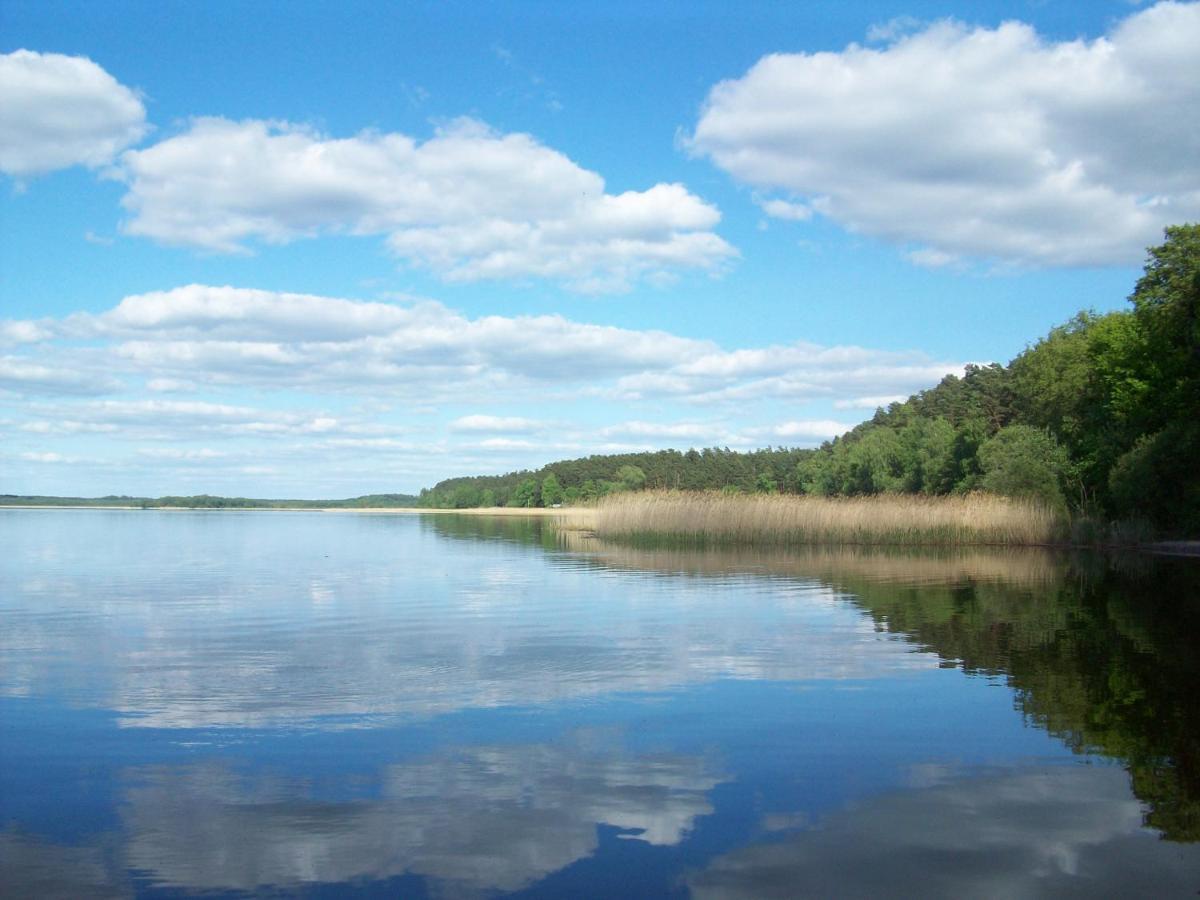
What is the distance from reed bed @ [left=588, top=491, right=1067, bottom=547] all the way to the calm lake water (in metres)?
18.5

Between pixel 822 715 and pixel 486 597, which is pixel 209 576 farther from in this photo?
pixel 822 715

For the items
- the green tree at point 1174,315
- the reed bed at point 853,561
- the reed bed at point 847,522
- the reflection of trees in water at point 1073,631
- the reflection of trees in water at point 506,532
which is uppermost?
the green tree at point 1174,315

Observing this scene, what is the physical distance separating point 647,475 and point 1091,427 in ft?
257

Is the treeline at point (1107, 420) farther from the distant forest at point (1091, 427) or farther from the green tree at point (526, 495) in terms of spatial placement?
the green tree at point (526, 495)

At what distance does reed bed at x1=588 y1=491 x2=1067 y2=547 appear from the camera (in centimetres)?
3459

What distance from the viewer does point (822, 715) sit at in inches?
326

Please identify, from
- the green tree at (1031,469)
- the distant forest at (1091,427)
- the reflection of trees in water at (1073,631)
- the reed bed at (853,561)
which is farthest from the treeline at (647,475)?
the reflection of trees in water at (1073,631)

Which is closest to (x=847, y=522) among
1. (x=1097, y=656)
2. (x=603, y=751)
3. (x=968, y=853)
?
(x=1097, y=656)

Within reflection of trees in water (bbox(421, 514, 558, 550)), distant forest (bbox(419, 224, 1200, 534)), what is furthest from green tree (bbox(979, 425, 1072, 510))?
reflection of trees in water (bbox(421, 514, 558, 550))

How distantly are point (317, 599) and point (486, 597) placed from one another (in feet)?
9.53

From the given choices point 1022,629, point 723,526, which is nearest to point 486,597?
point 1022,629

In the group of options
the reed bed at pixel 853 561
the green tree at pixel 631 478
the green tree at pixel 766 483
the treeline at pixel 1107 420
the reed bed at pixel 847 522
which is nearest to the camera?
the reed bed at pixel 853 561

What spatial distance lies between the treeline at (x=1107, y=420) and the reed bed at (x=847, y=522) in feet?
11.2

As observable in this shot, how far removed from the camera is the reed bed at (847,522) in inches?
1362
